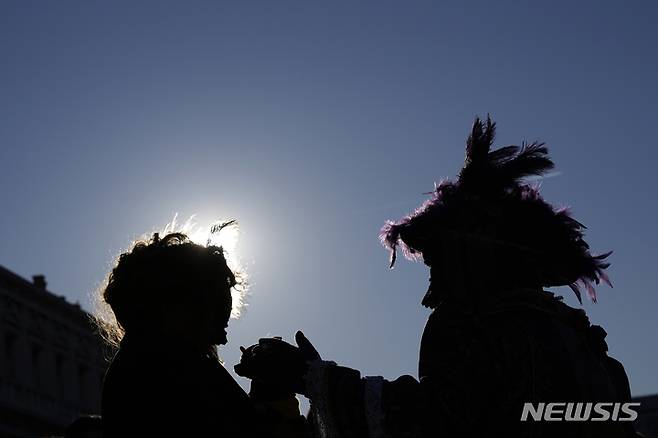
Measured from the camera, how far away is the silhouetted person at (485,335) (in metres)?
3.20

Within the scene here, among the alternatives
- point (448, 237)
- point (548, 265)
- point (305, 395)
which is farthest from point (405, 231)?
point (305, 395)

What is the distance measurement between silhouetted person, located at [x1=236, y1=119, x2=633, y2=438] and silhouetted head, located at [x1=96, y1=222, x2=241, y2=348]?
1.06 ft

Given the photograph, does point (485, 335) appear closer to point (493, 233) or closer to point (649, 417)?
point (493, 233)

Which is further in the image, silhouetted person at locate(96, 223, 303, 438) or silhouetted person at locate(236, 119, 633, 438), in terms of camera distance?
silhouetted person at locate(236, 119, 633, 438)

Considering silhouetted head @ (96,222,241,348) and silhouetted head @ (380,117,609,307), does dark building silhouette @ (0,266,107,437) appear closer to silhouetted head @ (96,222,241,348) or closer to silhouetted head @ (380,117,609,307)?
silhouetted head @ (380,117,609,307)

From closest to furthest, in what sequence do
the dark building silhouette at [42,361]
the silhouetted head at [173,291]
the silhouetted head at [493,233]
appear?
the silhouetted head at [173,291] < the silhouetted head at [493,233] < the dark building silhouette at [42,361]

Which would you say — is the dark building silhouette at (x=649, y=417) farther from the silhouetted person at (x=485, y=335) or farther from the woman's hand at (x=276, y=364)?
the woman's hand at (x=276, y=364)

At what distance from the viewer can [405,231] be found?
→ 3.71 m

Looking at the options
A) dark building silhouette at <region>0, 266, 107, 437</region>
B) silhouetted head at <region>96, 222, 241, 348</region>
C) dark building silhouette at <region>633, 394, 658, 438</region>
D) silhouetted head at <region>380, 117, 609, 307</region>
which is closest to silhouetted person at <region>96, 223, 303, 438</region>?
silhouetted head at <region>96, 222, 241, 348</region>

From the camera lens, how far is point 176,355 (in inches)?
113

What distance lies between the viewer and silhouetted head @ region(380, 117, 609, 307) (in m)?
3.52

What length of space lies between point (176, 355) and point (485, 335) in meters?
0.97

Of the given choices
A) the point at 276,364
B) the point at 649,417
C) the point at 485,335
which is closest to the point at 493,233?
the point at 485,335

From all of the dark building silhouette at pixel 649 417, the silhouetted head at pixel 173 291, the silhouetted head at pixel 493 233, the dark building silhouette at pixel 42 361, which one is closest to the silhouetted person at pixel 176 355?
the silhouetted head at pixel 173 291
